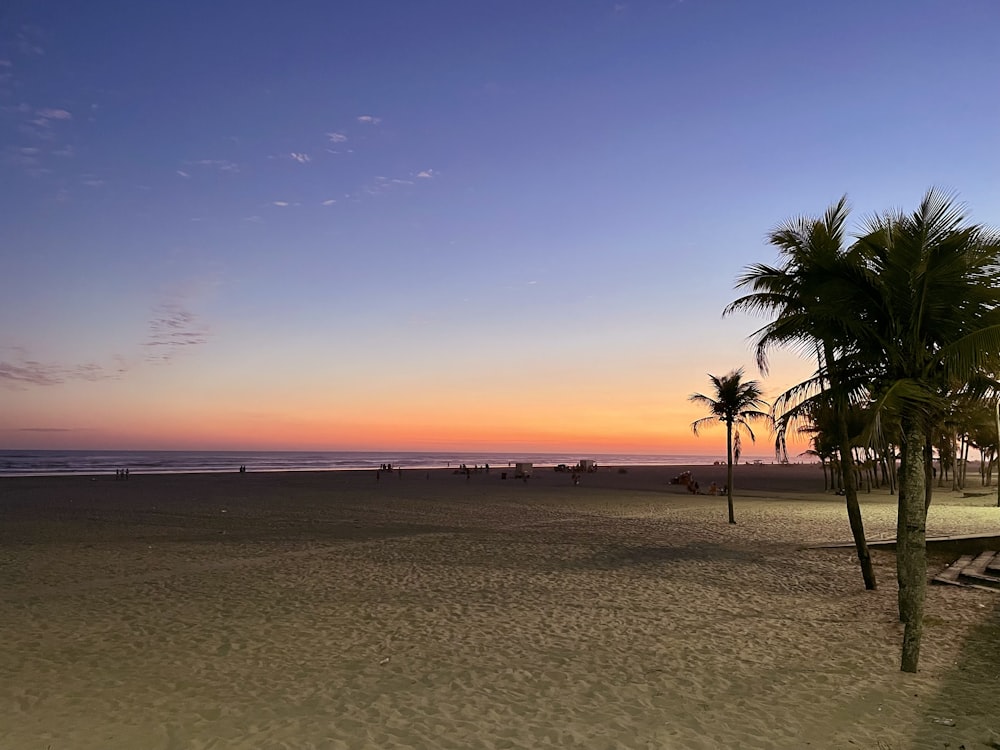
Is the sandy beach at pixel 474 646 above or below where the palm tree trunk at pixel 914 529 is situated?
below

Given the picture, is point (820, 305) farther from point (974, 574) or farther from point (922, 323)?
point (974, 574)

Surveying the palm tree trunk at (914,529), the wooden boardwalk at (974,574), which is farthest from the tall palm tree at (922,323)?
the wooden boardwalk at (974,574)

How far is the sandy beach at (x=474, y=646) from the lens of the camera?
21.2ft

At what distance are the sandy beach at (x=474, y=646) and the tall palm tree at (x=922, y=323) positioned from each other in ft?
6.31

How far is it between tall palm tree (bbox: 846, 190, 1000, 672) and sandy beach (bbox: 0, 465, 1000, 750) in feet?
6.31

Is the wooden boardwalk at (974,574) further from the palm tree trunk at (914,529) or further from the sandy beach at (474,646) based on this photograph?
the palm tree trunk at (914,529)

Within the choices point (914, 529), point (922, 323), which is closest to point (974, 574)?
point (914, 529)

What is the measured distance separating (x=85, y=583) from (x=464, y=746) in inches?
422

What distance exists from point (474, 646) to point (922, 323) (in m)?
7.52

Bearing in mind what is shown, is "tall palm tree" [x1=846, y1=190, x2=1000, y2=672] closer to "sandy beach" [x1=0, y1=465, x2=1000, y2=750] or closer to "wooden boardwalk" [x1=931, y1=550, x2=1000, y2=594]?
"sandy beach" [x1=0, y1=465, x2=1000, y2=750]

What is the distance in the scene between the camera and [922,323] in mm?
8805


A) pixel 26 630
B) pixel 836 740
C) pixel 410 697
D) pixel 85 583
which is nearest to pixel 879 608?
pixel 836 740

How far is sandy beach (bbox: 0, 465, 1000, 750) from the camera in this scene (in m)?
6.45

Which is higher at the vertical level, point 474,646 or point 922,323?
point 922,323
